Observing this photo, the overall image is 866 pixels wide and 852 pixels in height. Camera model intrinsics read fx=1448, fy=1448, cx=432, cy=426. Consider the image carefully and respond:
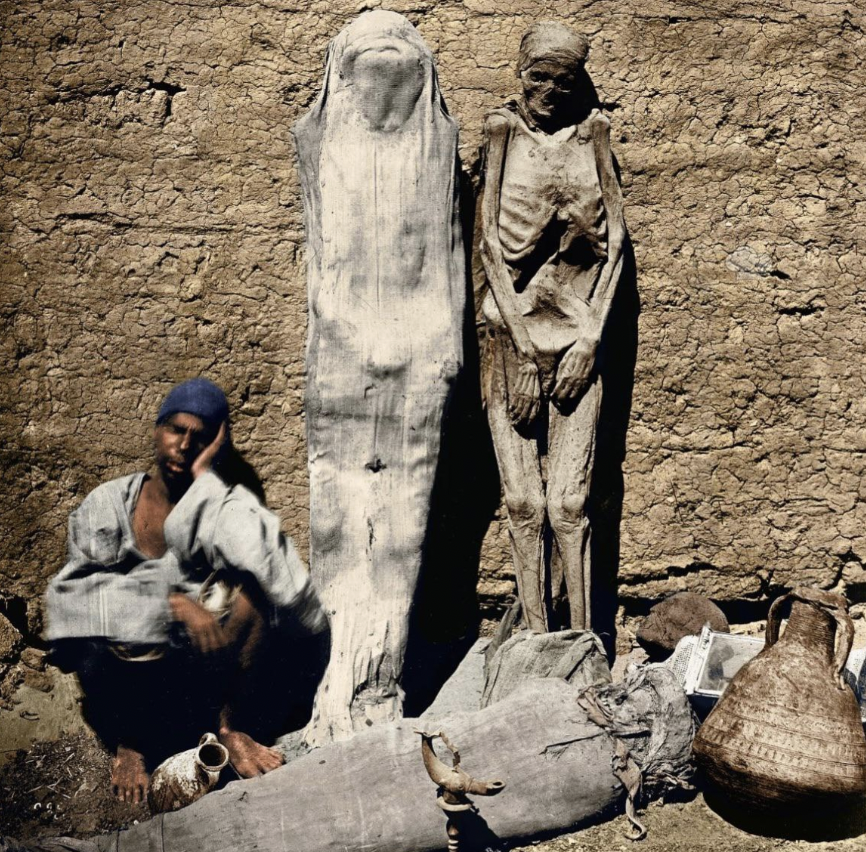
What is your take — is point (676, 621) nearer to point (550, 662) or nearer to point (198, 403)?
point (550, 662)

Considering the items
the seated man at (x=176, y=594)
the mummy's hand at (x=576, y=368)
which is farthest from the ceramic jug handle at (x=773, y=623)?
the seated man at (x=176, y=594)

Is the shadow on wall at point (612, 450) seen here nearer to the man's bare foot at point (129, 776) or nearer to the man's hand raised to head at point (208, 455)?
the man's hand raised to head at point (208, 455)

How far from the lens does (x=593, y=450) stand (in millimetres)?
4664

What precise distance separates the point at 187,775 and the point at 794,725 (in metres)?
1.78

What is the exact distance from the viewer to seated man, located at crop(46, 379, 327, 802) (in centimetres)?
453

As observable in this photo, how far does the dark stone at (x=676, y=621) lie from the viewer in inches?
194

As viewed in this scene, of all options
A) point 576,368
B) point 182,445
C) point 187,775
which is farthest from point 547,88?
point 187,775

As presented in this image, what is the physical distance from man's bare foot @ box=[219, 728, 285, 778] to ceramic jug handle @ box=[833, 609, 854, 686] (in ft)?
5.52

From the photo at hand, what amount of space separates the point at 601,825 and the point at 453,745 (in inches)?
20.1

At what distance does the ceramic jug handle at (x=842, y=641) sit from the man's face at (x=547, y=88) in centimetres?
177

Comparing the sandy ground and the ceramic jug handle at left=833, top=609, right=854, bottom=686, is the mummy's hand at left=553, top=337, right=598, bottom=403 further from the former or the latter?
the sandy ground

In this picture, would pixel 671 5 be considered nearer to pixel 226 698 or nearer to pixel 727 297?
pixel 727 297

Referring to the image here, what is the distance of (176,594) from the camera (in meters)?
4.53

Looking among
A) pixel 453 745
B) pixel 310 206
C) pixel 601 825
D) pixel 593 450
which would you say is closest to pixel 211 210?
pixel 310 206
